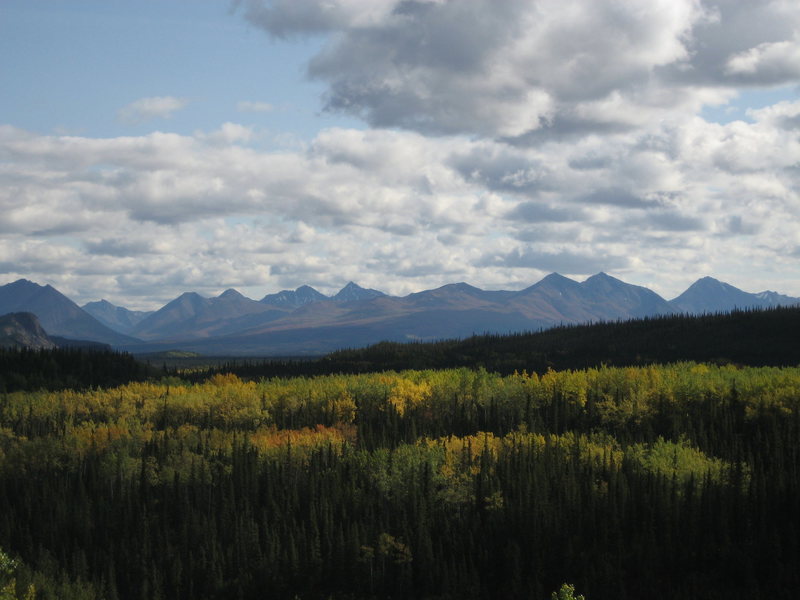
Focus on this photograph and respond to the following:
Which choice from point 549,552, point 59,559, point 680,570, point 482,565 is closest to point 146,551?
point 59,559

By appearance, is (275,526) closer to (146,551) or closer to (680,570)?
(146,551)

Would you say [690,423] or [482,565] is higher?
[690,423]

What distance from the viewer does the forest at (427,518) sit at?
376 ft

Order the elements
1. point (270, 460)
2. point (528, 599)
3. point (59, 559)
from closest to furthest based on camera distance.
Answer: point (528, 599), point (59, 559), point (270, 460)

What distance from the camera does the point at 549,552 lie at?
121 metres

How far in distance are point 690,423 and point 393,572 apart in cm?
7174

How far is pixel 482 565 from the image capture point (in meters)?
120

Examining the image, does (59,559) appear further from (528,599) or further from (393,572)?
(528,599)

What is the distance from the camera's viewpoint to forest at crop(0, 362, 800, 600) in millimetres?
114625

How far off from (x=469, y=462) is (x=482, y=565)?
102ft

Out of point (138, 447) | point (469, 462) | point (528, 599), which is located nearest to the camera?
point (528, 599)

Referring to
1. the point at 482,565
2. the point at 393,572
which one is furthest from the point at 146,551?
the point at 482,565

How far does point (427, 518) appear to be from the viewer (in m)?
130

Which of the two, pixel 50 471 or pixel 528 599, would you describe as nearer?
pixel 528 599
